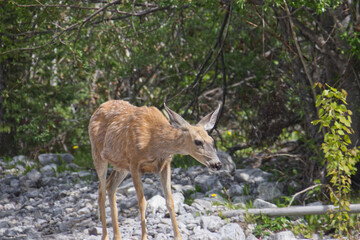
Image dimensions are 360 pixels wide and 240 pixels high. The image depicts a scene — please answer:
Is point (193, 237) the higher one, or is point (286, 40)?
point (286, 40)

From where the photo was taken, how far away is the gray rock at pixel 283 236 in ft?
24.1

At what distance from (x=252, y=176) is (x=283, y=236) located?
2.90 metres

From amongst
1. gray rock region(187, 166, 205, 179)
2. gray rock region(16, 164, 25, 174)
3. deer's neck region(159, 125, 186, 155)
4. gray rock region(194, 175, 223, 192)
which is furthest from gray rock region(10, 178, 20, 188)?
deer's neck region(159, 125, 186, 155)

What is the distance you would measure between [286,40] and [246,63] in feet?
7.49

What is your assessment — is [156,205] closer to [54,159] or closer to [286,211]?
[286,211]

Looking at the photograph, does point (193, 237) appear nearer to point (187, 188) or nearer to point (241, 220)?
point (241, 220)

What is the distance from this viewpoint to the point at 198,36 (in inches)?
508

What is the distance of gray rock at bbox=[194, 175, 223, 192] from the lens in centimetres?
966

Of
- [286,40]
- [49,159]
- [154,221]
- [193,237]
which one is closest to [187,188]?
[154,221]

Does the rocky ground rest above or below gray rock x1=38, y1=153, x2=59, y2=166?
below

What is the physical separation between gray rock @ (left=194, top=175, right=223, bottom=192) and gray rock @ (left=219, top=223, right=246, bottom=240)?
6.81ft

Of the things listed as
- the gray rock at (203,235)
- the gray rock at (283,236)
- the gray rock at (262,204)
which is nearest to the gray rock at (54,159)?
the gray rock at (262,204)

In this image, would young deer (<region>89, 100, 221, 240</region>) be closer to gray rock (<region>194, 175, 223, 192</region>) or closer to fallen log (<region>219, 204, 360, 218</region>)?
fallen log (<region>219, 204, 360, 218</region>)

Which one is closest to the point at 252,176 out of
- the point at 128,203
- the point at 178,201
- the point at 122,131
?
the point at 178,201
